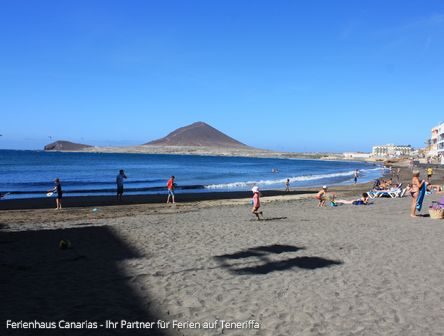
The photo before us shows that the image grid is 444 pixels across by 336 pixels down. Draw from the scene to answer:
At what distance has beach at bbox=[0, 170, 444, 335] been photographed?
16.1 ft

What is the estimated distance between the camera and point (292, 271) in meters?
7.11

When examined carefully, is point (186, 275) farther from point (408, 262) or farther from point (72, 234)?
point (72, 234)

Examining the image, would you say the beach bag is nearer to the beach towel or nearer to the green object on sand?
the beach towel

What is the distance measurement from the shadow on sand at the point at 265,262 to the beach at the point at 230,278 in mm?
20

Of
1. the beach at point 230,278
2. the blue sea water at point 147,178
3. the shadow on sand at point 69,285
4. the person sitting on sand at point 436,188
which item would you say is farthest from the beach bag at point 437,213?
the blue sea water at point 147,178

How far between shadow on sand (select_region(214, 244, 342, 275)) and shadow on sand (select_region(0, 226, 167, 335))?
186 cm

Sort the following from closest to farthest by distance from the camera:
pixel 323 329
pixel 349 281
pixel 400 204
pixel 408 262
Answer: pixel 323 329
pixel 349 281
pixel 408 262
pixel 400 204

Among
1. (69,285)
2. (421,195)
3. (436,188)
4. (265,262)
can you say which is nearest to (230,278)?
(265,262)

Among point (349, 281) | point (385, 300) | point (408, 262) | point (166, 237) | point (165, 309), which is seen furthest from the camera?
point (166, 237)

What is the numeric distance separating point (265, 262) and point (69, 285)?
11.5 ft

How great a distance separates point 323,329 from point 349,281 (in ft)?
6.73

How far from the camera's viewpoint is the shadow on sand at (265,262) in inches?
284

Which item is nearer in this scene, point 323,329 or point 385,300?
point 323,329

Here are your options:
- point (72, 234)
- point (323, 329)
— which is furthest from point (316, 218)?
point (323, 329)
